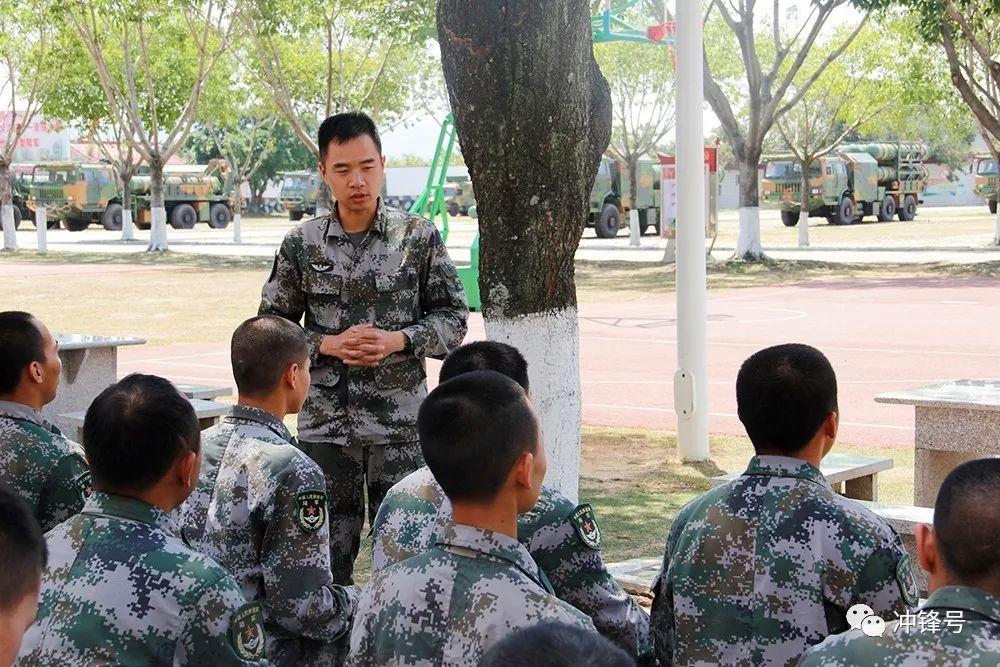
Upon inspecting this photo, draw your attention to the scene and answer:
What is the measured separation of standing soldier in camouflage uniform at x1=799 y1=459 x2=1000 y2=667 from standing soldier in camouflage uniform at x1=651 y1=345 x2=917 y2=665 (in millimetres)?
582

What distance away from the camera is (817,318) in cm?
1462

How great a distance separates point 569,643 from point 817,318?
13.7m

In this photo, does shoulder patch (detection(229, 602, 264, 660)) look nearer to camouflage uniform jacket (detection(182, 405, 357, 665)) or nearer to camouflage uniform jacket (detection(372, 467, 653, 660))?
camouflage uniform jacket (detection(372, 467, 653, 660))

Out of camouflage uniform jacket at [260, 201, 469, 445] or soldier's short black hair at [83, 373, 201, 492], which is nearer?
soldier's short black hair at [83, 373, 201, 492]

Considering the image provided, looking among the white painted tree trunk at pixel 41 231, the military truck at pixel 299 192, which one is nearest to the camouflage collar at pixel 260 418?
the white painted tree trunk at pixel 41 231

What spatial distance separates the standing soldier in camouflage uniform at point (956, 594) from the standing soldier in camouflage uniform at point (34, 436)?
2113 mm

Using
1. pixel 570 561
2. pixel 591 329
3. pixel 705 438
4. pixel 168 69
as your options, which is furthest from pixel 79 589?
pixel 168 69

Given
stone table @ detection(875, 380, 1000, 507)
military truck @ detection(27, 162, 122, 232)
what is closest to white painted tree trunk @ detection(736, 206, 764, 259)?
stone table @ detection(875, 380, 1000, 507)

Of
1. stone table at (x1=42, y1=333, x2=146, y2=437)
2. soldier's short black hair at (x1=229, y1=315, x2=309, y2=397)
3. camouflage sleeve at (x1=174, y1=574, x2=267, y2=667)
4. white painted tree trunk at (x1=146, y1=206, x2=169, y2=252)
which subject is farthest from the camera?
white painted tree trunk at (x1=146, y1=206, x2=169, y2=252)

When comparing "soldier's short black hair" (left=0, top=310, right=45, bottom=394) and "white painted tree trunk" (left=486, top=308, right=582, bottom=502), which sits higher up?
"soldier's short black hair" (left=0, top=310, right=45, bottom=394)

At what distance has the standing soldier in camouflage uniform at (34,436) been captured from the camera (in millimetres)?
→ 3348

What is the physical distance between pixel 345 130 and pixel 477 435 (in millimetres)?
1835

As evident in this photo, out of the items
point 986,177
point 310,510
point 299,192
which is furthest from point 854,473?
point 299,192

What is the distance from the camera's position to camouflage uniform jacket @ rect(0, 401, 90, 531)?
11.0 ft
